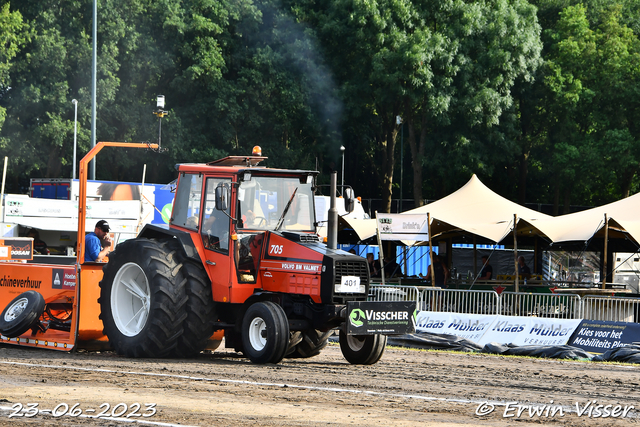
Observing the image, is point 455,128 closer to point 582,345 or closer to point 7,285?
point 582,345

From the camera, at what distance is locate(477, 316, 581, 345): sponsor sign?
15672mm

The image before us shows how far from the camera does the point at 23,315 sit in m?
12.0

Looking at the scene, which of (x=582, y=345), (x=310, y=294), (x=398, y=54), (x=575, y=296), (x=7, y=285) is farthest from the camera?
(x=398, y=54)

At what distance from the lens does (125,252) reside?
1165 cm

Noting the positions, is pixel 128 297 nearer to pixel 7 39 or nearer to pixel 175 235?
pixel 175 235

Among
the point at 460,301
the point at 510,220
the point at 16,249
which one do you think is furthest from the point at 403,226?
the point at 16,249

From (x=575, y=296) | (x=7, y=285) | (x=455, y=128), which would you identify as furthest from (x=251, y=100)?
(x=7, y=285)

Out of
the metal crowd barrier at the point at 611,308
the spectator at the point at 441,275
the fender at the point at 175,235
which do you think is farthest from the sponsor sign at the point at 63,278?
the spectator at the point at 441,275

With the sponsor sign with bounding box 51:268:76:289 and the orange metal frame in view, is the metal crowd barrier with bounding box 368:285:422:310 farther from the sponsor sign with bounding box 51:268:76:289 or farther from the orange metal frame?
the sponsor sign with bounding box 51:268:76:289

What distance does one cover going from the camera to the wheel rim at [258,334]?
10938 millimetres

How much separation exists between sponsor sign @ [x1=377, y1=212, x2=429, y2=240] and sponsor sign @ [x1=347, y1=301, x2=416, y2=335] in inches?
381

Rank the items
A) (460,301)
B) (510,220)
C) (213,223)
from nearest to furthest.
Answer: (213,223) < (460,301) < (510,220)

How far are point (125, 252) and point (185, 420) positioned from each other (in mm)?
5210

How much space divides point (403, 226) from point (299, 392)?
12.8 meters
